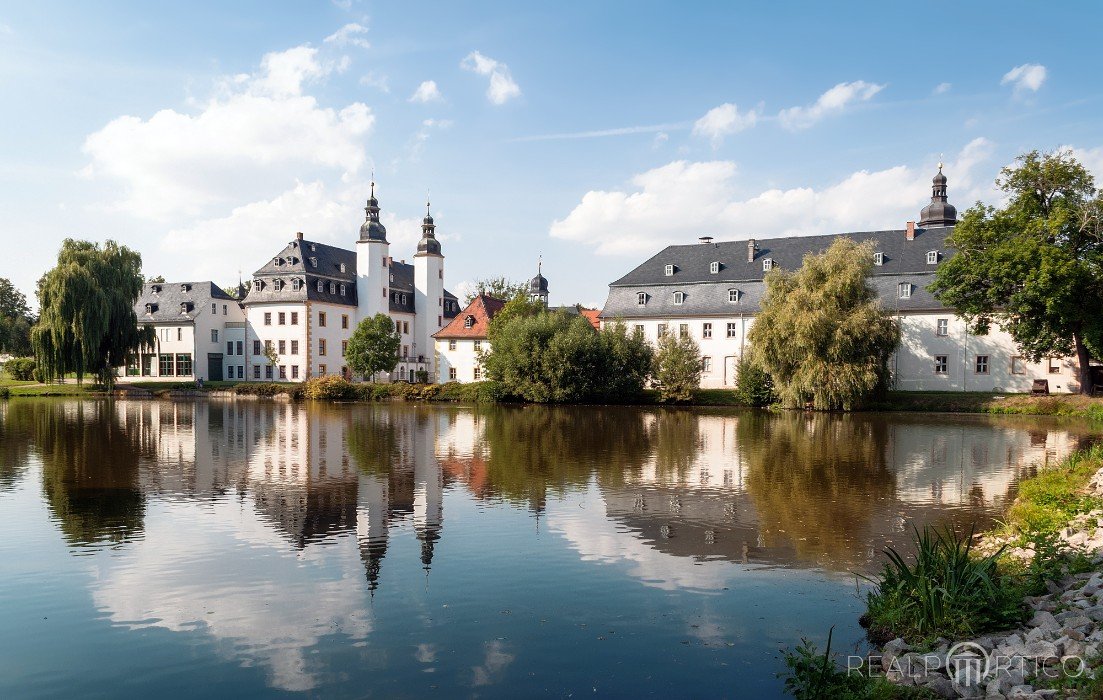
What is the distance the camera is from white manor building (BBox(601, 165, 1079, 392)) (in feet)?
162

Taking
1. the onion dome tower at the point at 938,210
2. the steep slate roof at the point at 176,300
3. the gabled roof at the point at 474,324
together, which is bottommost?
the gabled roof at the point at 474,324

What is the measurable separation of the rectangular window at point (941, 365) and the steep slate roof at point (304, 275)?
4986cm

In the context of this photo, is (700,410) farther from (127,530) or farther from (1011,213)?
(127,530)

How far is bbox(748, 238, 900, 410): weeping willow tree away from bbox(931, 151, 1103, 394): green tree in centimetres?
498

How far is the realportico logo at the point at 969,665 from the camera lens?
624cm

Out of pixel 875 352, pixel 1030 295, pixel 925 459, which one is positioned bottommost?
pixel 925 459

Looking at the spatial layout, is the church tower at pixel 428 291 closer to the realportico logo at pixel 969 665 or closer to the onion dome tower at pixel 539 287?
the onion dome tower at pixel 539 287

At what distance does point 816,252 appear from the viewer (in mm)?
55594

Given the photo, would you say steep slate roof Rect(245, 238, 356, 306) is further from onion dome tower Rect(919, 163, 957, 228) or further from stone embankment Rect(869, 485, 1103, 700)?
stone embankment Rect(869, 485, 1103, 700)

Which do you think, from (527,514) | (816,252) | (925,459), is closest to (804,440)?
(925,459)

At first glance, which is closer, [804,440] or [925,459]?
[925,459]

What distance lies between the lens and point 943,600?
767 centimetres

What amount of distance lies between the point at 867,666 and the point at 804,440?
20852 millimetres

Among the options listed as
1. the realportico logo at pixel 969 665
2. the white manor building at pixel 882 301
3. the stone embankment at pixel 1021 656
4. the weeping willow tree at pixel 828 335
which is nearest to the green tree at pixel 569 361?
the white manor building at pixel 882 301
